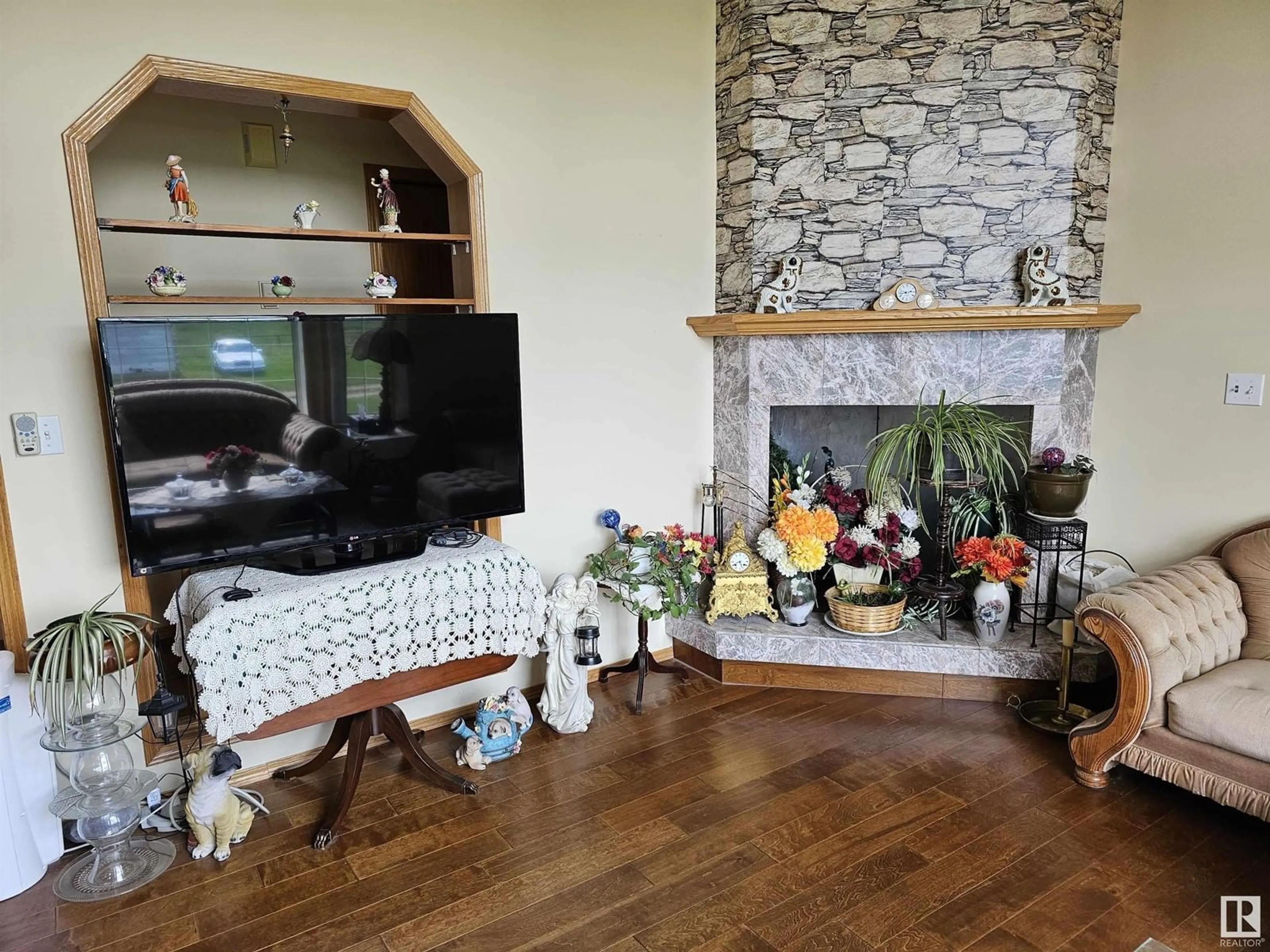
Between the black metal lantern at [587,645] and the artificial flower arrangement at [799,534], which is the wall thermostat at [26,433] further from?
the artificial flower arrangement at [799,534]

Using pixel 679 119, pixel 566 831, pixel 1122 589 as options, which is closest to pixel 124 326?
pixel 566 831

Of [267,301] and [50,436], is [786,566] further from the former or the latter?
[50,436]

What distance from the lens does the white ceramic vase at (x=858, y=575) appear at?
3357mm

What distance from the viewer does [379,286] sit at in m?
2.75

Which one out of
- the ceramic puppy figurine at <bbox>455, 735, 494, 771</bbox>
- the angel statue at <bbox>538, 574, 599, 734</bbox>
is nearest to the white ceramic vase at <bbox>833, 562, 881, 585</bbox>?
the angel statue at <bbox>538, 574, 599, 734</bbox>

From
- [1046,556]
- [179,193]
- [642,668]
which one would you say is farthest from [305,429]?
[1046,556]

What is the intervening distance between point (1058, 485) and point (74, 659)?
3.26 metres

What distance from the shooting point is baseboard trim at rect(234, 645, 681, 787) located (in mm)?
2742

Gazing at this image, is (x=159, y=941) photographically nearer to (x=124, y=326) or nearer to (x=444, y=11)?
(x=124, y=326)

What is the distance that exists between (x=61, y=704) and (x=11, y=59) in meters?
1.72

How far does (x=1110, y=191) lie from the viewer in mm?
3229

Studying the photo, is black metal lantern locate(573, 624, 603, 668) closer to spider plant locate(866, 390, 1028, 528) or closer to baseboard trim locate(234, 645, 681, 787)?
baseboard trim locate(234, 645, 681, 787)

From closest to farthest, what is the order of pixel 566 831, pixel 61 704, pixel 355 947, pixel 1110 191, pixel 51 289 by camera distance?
pixel 355 947 → pixel 61 704 → pixel 51 289 → pixel 566 831 → pixel 1110 191

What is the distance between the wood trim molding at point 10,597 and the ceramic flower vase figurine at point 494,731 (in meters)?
1.34
